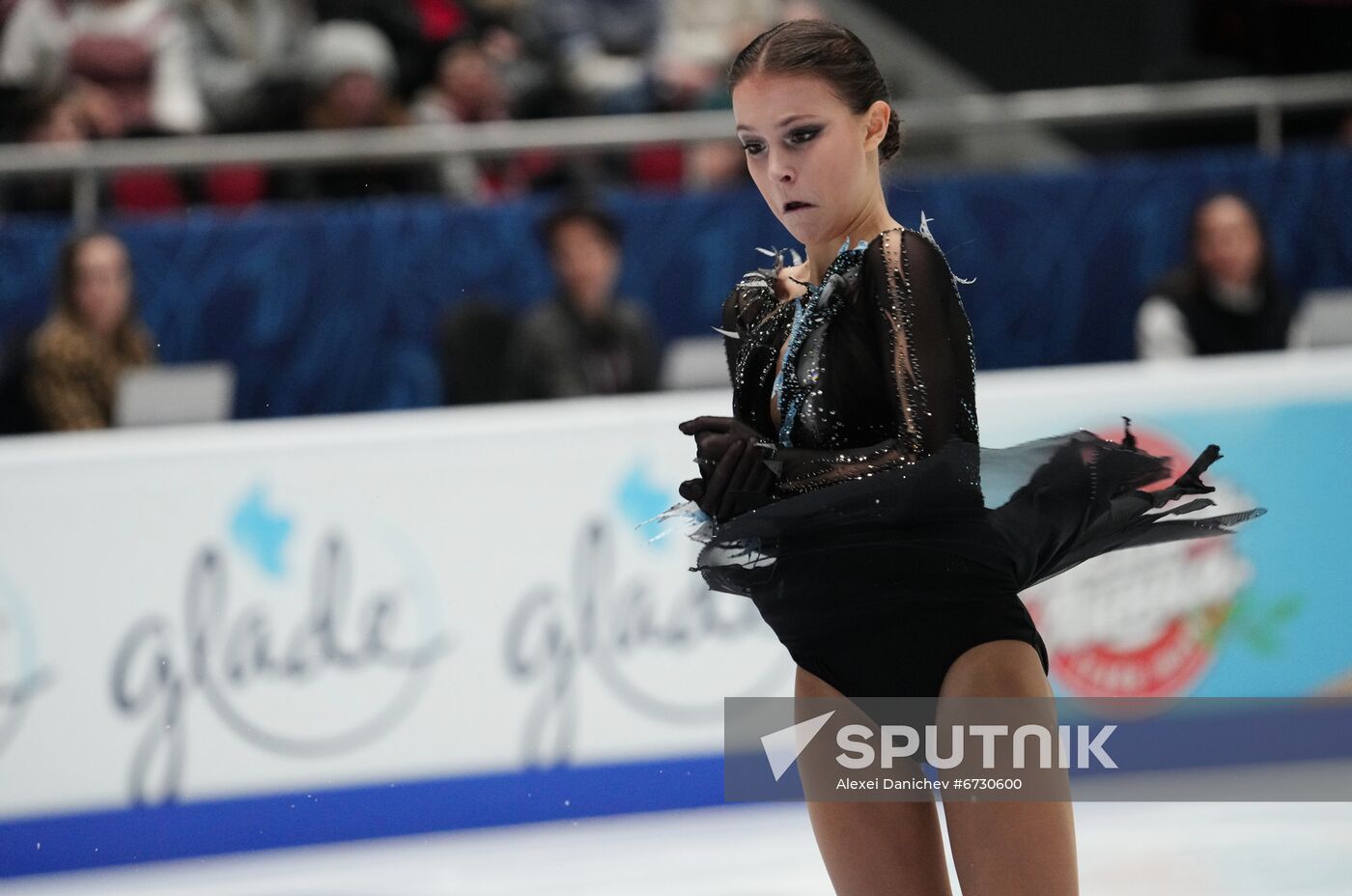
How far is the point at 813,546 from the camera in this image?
1.96 m

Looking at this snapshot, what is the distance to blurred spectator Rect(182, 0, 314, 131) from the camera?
21.6 feet

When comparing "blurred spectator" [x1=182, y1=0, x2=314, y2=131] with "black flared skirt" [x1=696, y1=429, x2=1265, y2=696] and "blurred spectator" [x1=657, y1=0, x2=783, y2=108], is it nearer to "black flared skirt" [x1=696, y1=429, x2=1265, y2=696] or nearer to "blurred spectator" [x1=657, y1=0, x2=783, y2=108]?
"blurred spectator" [x1=657, y1=0, x2=783, y2=108]

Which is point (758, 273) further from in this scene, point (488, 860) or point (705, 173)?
Answer: point (705, 173)

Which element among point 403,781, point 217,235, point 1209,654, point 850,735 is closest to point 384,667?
point 403,781

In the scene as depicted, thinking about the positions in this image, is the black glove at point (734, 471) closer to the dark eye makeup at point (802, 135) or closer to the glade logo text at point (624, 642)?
the dark eye makeup at point (802, 135)

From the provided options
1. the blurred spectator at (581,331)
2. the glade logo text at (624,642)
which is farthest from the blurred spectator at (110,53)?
the glade logo text at (624,642)

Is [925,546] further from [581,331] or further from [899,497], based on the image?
[581,331]

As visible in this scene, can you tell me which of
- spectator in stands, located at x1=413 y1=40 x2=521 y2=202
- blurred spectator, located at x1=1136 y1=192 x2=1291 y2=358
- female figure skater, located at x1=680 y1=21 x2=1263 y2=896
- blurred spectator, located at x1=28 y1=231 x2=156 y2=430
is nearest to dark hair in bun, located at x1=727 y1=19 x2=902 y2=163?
female figure skater, located at x1=680 y1=21 x2=1263 y2=896

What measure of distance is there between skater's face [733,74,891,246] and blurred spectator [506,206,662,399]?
137 inches

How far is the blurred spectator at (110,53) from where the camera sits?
6551mm

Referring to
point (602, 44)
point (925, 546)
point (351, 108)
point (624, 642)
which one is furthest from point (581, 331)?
point (925, 546)

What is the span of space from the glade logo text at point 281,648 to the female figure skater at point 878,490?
2.54 m

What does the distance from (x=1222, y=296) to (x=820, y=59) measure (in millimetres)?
4144

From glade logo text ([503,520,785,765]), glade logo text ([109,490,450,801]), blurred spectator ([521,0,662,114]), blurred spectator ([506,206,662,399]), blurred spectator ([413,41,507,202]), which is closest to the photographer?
glade logo text ([109,490,450,801])
